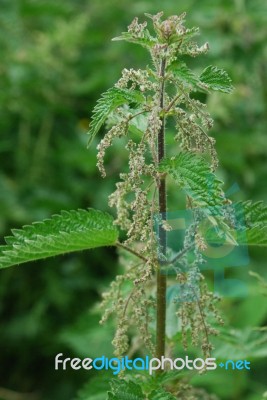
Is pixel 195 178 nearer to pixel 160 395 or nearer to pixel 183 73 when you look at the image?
pixel 183 73

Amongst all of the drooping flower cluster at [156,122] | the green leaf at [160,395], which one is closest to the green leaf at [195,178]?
the drooping flower cluster at [156,122]

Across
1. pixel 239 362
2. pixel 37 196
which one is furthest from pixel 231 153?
pixel 239 362

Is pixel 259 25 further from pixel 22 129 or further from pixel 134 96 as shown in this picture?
pixel 134 96

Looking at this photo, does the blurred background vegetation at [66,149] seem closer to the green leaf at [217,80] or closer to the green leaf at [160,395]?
the green leaf at [160,395]

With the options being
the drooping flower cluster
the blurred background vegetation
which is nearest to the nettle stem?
the drooping flower cluster

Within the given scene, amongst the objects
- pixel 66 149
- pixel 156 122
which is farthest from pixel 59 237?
pixel 66 149

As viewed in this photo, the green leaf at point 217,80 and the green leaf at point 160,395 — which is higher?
the green leaf at point 217,80

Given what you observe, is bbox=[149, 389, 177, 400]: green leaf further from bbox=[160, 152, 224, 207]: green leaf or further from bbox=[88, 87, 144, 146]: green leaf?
bbox=[88, 87, 144, 146]: green leaf
